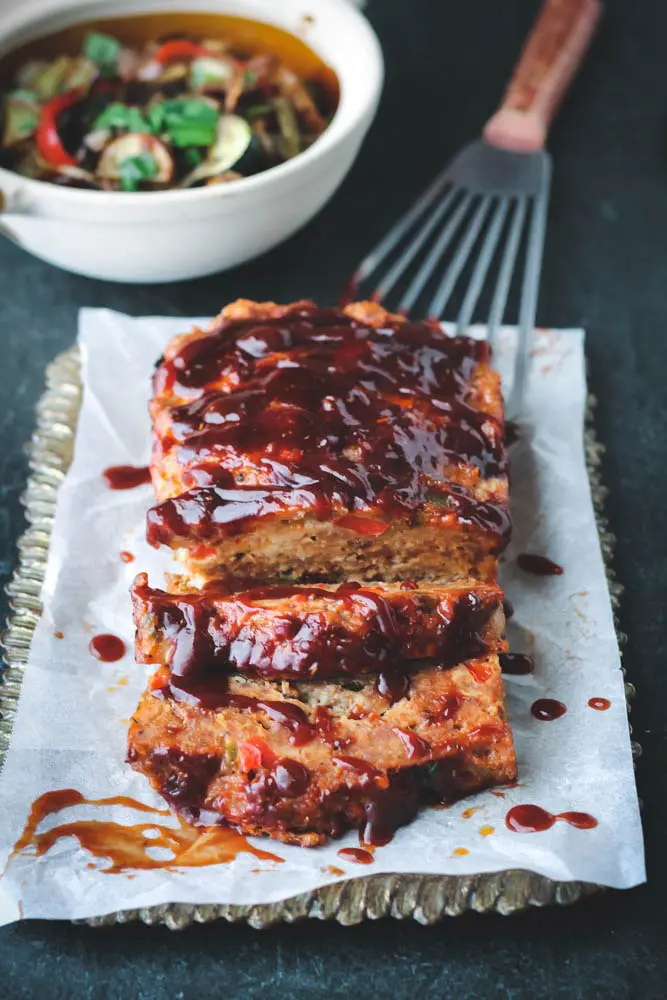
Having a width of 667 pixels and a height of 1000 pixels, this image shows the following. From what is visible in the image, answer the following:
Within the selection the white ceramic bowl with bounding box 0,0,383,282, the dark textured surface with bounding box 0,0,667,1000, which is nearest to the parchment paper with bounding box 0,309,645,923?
the dark textured surface with bounding box 0,0,667,1000

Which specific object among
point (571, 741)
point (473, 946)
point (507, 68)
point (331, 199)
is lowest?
point (473, 946)

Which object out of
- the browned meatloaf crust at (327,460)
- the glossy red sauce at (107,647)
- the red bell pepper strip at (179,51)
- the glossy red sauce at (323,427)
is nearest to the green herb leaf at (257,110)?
the red bell pepper strip at (179,51)

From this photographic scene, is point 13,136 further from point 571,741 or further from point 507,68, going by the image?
point 571,741

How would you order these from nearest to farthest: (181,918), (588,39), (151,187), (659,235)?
(181,918) < (151,187) < (659,235) < (588,39)

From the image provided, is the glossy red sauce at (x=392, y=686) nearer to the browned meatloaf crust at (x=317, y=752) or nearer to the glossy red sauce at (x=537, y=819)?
the browned meatloaf crust at (x=317, y=752)

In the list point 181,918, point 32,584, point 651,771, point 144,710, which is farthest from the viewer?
point 32,584

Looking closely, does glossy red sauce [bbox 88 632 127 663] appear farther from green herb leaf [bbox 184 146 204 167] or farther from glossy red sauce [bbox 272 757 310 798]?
green herb leaf [bbox 184 146 204 167]

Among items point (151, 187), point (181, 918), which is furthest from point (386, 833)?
point (151, 187)
